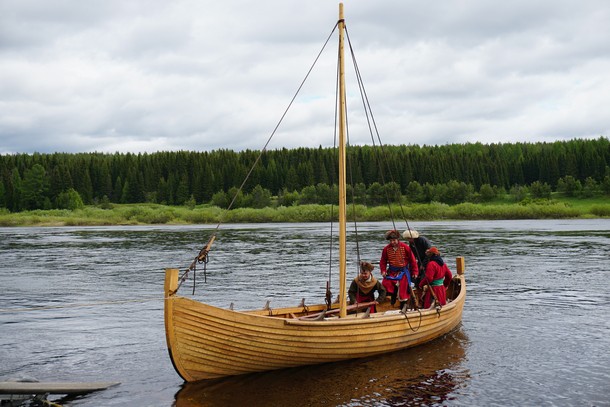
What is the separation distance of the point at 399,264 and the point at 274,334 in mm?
4863

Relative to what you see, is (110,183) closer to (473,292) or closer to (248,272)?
(248,272)

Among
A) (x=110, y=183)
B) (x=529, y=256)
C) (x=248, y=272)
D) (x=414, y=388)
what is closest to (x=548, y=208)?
(x=529, y=256)

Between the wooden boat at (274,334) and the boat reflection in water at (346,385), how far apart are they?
0.67 ft

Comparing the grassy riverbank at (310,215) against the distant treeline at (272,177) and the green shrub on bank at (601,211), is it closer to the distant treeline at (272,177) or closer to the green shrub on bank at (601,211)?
the green shrub on bank at (601,211)

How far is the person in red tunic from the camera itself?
16.2 metres

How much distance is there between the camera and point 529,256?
3728 centimetres

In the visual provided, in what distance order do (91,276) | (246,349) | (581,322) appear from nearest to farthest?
(246,349)
(581,322)
(91,276)

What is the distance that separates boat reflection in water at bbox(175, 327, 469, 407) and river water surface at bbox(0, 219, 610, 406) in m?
0.02

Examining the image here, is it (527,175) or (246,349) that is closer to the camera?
(246,349)

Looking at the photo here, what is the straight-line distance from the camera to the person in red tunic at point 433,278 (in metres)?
16.2

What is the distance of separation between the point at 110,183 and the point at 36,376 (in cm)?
14940

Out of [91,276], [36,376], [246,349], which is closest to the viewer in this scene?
[246,349]

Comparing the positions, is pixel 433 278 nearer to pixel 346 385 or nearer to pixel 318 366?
pixel 318 366

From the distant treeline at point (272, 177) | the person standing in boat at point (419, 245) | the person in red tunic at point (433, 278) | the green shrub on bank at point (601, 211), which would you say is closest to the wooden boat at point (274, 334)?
the person in red tunic at point (433, 278)
